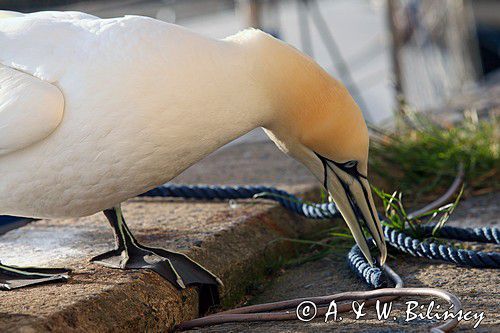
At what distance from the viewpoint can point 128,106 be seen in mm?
2602

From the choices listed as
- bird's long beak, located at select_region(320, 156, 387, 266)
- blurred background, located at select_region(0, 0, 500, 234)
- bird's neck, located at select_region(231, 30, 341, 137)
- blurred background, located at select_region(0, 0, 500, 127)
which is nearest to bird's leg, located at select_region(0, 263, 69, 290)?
bird's neck, located at select_region(231, 30, 341, 137)

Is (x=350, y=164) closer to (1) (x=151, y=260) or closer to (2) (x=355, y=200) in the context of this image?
(2) (x=355, y=200)

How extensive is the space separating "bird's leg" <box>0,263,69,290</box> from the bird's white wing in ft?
1.48

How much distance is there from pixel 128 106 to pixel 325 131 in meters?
0.76

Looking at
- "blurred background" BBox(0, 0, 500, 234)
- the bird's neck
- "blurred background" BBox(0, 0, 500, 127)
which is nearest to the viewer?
the bird's neck

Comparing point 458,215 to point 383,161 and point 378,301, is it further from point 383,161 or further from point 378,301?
point 378,301

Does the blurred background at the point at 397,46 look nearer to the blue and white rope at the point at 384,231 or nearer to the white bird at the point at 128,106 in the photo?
the blue and white rope at the point at 384,231

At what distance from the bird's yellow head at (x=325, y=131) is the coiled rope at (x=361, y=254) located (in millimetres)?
128

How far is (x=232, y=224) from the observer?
348 cm

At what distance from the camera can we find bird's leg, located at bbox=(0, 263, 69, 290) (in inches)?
109

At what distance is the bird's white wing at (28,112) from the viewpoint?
255cm

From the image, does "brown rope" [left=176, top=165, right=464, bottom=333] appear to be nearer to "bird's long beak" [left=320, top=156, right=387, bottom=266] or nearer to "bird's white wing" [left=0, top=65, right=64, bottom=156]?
"bird's long beak" [left=320, top=156, right=387, bottom=266]

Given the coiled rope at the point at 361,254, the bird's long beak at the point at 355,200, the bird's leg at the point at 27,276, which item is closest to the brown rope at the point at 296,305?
the coiled rope at the point at 361,254

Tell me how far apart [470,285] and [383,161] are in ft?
5.83
